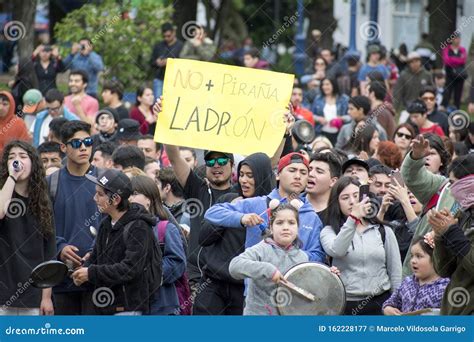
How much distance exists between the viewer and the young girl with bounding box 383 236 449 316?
30.0 feet

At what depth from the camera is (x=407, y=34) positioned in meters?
43.3

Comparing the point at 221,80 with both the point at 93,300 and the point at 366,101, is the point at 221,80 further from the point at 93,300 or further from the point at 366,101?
the point at 366,101

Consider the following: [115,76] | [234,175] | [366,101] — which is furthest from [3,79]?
[234,175]

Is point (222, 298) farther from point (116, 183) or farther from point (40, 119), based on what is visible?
point (40, 119)

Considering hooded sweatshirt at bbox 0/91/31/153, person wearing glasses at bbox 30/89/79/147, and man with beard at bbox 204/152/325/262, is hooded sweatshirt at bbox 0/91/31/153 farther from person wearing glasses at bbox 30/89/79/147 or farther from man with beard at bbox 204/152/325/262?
man with beard at bbox 204/152/325/262

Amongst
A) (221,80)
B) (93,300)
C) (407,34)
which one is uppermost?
(407,34)

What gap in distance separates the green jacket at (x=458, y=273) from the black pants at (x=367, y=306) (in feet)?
3.70

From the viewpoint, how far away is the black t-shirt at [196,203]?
10984 mm

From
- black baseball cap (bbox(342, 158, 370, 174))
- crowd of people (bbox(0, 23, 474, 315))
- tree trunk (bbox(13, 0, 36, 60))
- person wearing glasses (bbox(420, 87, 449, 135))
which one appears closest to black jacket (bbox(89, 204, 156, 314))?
crowd of people (bbox(0, 23, 474, 315))

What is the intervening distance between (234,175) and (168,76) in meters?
1.32

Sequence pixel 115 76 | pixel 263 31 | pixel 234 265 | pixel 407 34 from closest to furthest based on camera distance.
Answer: pixel 234 265
pixel 115 76
pixel 407 34
pixel 263 31

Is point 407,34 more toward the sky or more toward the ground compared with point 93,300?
more toward the sky
